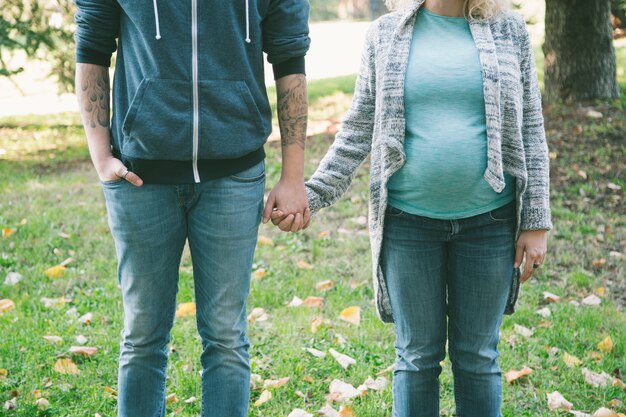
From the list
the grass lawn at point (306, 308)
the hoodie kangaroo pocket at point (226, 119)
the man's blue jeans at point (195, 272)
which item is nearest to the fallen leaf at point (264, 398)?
the grass lawn at point (306, 308)

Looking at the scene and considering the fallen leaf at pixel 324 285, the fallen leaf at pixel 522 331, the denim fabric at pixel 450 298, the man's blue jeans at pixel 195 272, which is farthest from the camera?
the fallen leaf at pixel 324 285

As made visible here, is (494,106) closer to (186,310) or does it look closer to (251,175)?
(251,175)

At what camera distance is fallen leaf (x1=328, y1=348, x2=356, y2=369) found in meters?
3.70

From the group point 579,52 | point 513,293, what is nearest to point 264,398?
point 513,293

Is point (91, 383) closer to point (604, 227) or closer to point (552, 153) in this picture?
point (604, 227)

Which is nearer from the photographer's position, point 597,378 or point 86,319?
point 597,378

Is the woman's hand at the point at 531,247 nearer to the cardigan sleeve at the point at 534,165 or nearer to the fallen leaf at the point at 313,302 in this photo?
the cardigan sleeve at the point at 534,165

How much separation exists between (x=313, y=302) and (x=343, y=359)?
2.57 ft

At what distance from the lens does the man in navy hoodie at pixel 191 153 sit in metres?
2.28

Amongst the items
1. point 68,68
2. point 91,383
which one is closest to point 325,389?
point 91,383

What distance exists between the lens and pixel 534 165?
2543 millimetres

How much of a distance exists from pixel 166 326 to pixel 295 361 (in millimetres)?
1348

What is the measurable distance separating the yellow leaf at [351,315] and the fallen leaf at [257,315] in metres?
0.45

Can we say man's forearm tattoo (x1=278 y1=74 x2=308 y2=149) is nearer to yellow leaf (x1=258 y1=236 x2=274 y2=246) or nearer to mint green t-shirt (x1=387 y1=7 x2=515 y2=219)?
mint green t-shirt (x1=387 y1=7 x2=515 y2=219)
